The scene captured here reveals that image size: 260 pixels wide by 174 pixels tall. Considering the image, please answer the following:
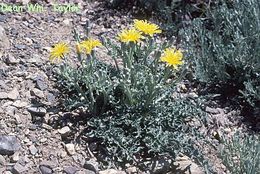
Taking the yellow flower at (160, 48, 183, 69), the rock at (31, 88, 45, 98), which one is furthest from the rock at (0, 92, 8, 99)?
the yellow flower at (160, 48, 183, 69)

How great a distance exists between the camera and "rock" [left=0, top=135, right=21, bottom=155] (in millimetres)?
2770

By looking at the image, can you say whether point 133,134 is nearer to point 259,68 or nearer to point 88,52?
point 88,52

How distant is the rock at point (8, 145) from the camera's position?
277 centimetres

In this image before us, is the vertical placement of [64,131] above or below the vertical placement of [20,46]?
below

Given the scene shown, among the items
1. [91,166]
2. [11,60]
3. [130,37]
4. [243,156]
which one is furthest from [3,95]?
[243,156]

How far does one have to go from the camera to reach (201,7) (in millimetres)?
4020

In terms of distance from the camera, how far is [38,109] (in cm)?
299

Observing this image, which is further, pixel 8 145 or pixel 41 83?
pixel 41 83

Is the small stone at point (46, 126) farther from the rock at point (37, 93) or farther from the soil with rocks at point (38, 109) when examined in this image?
the rock at point (37, 93)

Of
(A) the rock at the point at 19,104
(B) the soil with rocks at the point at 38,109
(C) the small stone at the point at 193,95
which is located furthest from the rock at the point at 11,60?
(C) the small stone at the point at 193,95

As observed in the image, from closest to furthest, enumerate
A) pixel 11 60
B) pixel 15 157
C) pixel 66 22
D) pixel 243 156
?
pixel 243 156 → pixel 15 157 → pixel 11 60 → pixel 66 22

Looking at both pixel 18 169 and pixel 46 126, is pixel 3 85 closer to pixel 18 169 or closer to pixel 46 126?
pixel 46 126

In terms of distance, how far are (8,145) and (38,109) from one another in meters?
0.29

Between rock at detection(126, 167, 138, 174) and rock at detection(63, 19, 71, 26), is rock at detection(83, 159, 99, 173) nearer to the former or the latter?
rock at detection(126, 167, 138, 174)
